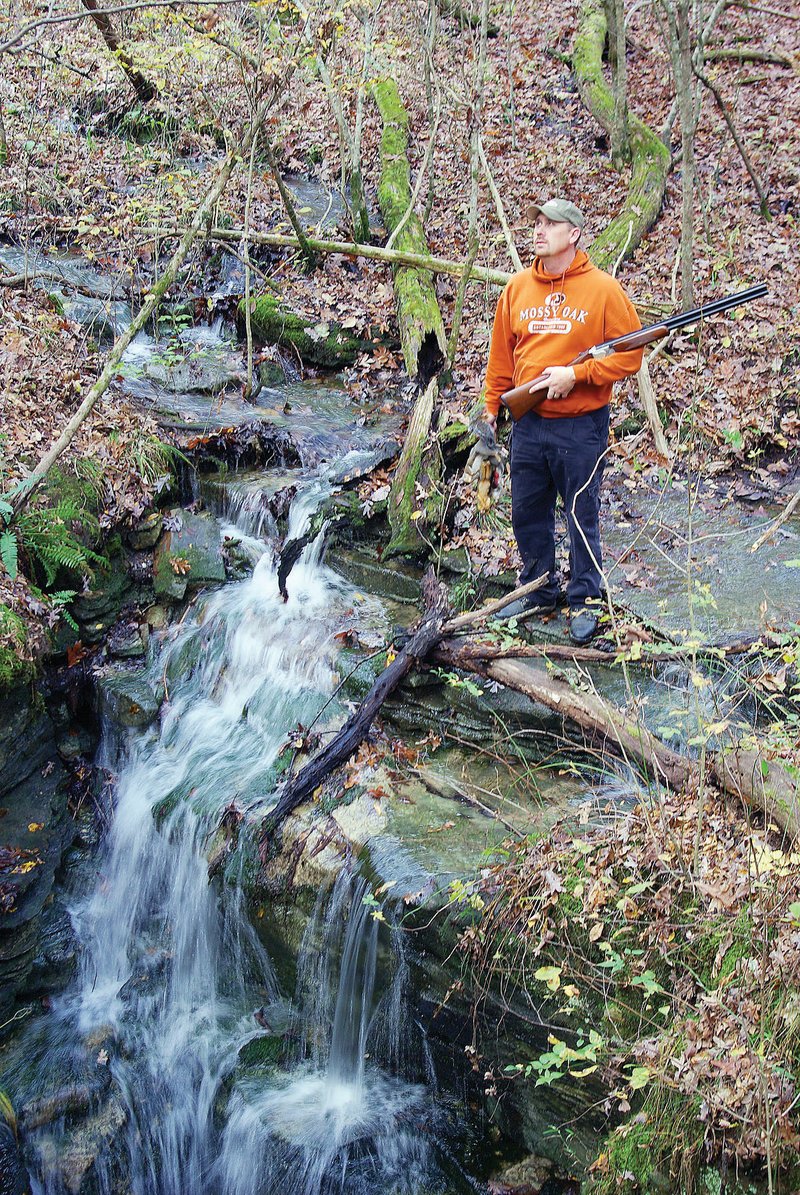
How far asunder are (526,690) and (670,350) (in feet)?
17.0

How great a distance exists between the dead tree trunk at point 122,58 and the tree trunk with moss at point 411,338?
12.5 feet

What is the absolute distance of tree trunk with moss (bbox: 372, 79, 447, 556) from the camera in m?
7.39

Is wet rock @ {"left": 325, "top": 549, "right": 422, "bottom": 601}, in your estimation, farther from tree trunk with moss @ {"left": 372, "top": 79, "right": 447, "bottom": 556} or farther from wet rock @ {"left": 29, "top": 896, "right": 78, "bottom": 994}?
wet rock @ {"left": 29, "top": 896, "right": 78, "bottom": 994}

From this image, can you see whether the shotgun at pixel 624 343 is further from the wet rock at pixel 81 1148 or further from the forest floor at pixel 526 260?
the wet rock at pixel 81 1148

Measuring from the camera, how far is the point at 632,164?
459 inches

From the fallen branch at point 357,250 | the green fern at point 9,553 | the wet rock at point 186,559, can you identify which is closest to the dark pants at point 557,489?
the wet rock at point 186,559

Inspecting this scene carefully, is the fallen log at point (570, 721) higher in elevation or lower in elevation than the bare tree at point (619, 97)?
lower

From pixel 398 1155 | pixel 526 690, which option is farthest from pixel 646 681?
pixel 398 1155

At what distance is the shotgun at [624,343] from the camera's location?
15.3 feet

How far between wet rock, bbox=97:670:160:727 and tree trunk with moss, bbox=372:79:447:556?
2.34 metres

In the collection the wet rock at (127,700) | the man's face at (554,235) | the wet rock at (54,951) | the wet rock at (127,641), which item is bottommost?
the wet rock at (54,951)

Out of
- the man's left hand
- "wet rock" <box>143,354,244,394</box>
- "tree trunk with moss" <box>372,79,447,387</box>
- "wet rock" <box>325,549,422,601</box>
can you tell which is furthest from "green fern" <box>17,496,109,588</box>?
"tree trunk with moss" <box>372,79,447,387</box>

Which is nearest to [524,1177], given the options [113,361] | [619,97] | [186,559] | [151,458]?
[186,559]

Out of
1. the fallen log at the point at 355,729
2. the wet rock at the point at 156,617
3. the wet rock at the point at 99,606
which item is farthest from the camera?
the wet rock at the point at 156,617
